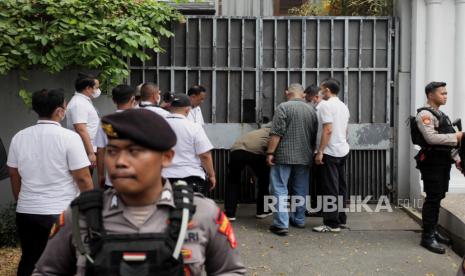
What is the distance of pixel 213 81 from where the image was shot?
28.7 ft

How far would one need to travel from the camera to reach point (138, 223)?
2.40m

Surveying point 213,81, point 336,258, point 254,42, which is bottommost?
point 336,258

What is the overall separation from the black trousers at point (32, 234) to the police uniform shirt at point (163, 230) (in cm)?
220

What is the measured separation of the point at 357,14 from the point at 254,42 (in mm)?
1861

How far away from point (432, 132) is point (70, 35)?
4311 millimetres

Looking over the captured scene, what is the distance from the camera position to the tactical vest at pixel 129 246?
2.31 metres

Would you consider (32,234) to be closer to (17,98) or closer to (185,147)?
(185,147)

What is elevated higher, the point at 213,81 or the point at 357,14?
the point at 357,14

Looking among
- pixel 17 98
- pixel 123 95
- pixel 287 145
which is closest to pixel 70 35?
pixel 17 98

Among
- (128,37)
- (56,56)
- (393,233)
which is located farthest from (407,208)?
(56,56)

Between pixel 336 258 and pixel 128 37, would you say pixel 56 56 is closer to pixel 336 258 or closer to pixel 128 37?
pixel 128 37

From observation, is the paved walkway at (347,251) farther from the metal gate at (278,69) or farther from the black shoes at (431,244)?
the metal gate at (278,69)

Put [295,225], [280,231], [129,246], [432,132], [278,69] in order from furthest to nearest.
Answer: [278,69] → [295,225] → [280,231] → [432,132] → [129,246]

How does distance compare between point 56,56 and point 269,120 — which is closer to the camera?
point 56,56
